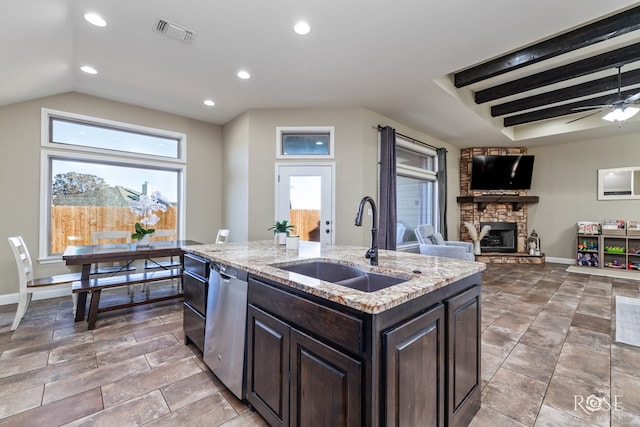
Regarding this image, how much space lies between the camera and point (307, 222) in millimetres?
4555

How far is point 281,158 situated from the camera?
4496 mm

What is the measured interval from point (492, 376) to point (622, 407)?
2.30 ft

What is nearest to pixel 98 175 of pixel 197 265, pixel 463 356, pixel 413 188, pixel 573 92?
pixel 197 265

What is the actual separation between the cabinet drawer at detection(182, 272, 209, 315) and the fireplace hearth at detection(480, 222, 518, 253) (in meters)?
6.94

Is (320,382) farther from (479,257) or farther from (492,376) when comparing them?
(479,257)

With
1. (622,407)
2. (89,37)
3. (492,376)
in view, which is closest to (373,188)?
(492,376)

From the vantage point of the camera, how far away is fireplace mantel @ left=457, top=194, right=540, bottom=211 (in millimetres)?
6746

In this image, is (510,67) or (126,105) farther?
(126,105)

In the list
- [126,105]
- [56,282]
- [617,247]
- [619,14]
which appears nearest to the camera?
[619,14]

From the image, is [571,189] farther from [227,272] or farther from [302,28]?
[227,272]

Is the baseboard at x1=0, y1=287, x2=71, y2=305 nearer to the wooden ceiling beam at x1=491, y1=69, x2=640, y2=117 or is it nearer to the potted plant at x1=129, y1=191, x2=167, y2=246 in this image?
the potted plant at x1=129, y1=191, x2=167, y2=246

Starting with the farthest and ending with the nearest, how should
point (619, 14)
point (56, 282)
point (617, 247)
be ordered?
point (617, 247) < point (56, 282) < point (619, 14)

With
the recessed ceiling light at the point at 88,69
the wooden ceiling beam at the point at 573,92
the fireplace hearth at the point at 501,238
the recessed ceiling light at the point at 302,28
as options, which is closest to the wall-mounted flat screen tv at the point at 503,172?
the fireplace hearth at the point at 501,238

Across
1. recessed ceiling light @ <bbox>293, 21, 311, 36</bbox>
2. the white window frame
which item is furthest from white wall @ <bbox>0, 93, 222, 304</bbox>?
recessed ceiling light @ <bbox>293, 21, 311, 36</bbox>
